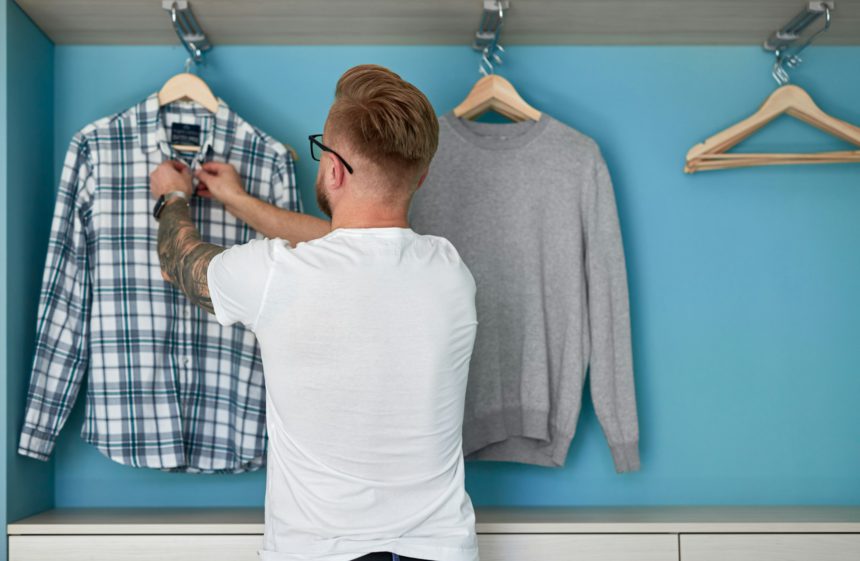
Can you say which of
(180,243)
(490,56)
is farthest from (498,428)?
(490,56)

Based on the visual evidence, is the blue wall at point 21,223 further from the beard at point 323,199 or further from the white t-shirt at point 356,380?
the beard at point 323,199

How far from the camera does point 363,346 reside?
55.1 inches

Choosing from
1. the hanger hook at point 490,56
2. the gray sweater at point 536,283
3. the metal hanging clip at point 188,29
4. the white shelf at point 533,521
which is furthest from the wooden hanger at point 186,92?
the white shelf at point 533,521

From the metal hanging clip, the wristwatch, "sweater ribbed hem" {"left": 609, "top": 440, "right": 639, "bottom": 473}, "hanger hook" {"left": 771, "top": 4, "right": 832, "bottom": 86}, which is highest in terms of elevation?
the metal hanging clip

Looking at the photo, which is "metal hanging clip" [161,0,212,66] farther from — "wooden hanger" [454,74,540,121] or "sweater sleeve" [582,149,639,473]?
"sweater sleeve" [582,149,639,473]

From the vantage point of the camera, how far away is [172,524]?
78.5 inches

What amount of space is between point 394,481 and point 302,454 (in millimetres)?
167

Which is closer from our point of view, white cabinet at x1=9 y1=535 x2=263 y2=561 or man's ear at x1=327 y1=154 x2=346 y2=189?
man's ear at x1=327 y1=154 x2=346 y2=189

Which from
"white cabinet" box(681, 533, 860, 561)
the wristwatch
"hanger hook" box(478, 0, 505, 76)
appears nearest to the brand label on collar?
the wristwatch

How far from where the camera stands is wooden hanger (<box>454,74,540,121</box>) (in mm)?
2230

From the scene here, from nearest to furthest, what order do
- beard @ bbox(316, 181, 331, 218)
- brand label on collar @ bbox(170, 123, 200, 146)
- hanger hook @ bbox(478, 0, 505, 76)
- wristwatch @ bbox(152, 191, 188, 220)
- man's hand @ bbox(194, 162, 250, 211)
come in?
beard @ bbox(316, 181, 331, 218) < wristwatch @ bbox(152, 191, 188, 220) < man's hand @ bbox(194, 162, 250, 211) < brand label on collar @ bbox(170, 123, 200, 146) < hanger hook @ bbox(478, 0, 505, 76)

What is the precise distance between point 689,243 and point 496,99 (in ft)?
2.33

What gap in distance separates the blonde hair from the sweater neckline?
2.46ft

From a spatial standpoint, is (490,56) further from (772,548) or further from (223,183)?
(772,548)
